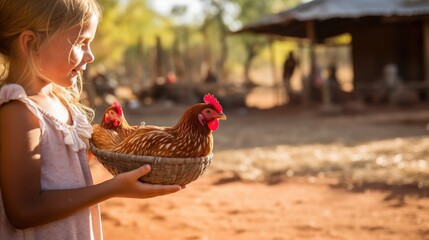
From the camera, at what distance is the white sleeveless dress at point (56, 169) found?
60.4 inches

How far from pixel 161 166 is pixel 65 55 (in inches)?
18.0

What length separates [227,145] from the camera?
11000mm

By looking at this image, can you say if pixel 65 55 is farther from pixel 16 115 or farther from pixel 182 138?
pixel 182 138

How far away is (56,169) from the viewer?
159 centimetres

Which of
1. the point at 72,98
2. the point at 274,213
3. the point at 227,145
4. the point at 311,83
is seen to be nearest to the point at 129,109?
the point at 311,83

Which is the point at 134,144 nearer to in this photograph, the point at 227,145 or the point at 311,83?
the point at 227,145

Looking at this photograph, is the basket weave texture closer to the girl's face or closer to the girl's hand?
the girl's hand

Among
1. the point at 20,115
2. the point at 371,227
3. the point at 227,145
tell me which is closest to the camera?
the point at 20,115

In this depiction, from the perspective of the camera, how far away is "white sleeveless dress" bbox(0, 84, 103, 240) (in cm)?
153

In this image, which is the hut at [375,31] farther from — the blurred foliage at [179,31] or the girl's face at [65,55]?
the girl's face at [65,55]

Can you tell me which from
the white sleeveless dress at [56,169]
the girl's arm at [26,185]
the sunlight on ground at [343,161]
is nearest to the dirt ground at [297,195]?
the sunlight on ground at [343,161]

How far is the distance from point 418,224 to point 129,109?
16.0 meters

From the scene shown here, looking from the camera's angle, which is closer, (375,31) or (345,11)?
(345,11)

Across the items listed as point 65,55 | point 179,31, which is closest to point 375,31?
point 65,55
